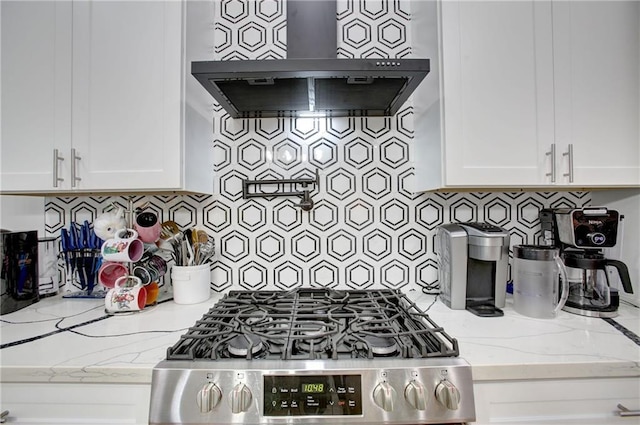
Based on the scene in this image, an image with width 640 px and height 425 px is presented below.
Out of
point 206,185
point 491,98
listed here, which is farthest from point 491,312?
point 206,185

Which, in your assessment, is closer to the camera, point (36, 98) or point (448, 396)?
point (448, 396)

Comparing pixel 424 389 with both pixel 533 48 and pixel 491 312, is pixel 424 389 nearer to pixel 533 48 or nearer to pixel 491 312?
pixel 491 312

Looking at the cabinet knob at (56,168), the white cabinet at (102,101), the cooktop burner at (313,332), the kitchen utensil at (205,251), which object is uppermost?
the white cabinet at (102,101)

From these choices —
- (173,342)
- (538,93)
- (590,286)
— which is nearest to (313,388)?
(173,342)

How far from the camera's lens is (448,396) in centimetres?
67

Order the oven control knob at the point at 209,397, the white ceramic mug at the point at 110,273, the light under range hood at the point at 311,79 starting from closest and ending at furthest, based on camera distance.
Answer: the oven control knob at the point at 209,397 → the light under range hood at the point at 311,79 → the white ceramic mug at the point at 110,273

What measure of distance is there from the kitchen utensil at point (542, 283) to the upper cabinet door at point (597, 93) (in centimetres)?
35

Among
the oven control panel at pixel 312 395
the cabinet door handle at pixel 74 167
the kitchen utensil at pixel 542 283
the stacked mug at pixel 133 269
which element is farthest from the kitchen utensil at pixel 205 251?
the kitchen utensil at pixel 542 283

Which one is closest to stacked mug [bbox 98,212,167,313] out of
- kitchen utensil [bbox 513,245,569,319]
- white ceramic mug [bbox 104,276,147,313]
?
white ceramic mug [bbox 104,276,147,313]

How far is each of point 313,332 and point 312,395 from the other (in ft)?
0.64

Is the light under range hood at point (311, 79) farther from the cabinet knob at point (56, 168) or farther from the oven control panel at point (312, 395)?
the oven control panel at point (312, 395)

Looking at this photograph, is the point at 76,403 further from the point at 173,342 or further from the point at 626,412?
the point at 626,412

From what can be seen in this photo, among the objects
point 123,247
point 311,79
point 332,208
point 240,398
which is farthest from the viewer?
point 332,208

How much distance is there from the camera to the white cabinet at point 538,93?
1078 mm
